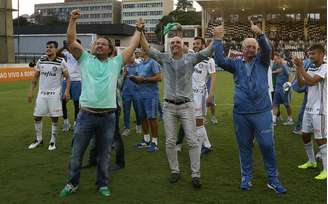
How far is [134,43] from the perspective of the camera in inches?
231

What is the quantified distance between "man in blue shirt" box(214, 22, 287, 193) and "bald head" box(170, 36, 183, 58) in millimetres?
510

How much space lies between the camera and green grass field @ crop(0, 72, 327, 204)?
223 inches

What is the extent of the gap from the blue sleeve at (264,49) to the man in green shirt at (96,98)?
5.33ft

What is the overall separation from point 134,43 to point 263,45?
1.63m

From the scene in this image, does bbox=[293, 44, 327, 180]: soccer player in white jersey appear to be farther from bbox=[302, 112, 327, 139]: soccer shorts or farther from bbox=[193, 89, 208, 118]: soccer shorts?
bbox=[193, 89, 208, 118]: soccer shorts

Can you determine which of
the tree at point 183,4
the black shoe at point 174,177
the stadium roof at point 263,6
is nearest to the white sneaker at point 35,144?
the black shoe at point 174,177

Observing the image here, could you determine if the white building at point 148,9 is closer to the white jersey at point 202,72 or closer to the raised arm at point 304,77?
the white jersey at point 202,72

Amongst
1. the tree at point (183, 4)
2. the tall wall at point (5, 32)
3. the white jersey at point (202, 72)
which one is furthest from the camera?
the tree at point (183, 4)

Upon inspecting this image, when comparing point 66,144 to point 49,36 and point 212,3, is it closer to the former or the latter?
point 212,3

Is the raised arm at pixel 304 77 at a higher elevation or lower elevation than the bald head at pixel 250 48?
lower

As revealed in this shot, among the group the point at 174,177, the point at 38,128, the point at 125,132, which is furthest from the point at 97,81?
the point at 125,132

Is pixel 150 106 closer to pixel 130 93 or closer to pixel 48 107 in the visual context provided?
pixel 130 93

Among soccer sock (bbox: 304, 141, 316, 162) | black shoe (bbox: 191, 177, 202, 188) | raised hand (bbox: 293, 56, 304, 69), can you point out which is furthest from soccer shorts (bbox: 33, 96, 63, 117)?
raised hand (bbox: 293, 56, 304, 69)

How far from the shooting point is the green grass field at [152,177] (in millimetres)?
5676
